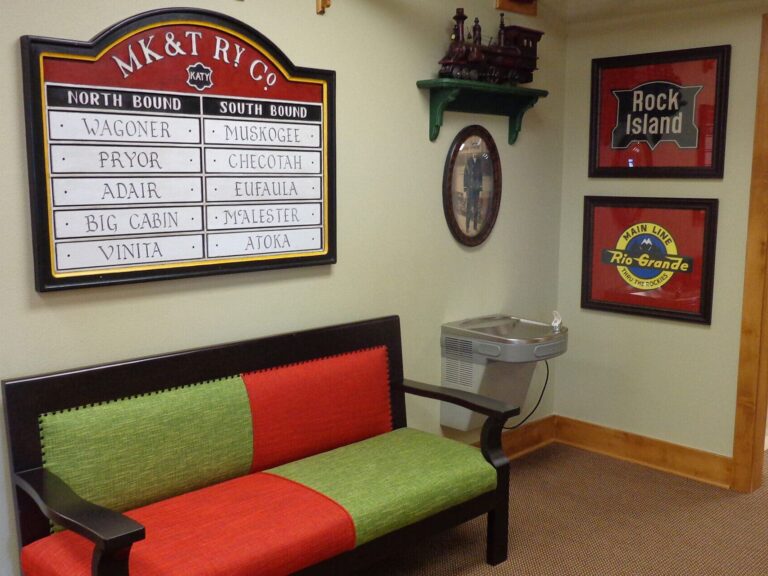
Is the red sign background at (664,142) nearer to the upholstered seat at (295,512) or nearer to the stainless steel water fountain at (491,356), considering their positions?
the stainless steel water fountain at (491,356)

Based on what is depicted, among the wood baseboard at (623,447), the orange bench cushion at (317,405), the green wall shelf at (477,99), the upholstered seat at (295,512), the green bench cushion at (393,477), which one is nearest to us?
the upholstered seat at (295,512)

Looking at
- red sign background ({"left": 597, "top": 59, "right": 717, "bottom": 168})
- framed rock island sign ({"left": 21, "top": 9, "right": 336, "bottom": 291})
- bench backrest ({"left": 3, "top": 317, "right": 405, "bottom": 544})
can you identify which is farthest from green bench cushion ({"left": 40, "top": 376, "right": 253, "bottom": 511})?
red sign background ({"left": 597, "top": 59, "right": 717, "bottom": 168})

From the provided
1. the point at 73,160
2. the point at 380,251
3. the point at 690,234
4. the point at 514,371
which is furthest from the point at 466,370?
the point at 73,160

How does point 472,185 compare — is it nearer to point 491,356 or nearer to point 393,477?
point 491,356

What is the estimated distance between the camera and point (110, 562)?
1.97 m

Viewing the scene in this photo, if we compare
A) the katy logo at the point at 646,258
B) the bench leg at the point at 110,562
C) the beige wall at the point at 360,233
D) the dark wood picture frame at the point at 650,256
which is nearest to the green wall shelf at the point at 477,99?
the beige wall at the point at 360,233

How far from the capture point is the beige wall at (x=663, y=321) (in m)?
3.70

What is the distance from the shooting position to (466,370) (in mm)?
3688

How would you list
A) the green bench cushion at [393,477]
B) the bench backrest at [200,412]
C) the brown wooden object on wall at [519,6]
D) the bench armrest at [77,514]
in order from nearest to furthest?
the bench armrest at [77,514] → the bench backrest at [200,412] → the green bench cushion at [393,477] → the brown wooden object on wall at [519,6]

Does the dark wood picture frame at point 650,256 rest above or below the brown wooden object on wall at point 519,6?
below

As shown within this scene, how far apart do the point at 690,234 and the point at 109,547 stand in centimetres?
310

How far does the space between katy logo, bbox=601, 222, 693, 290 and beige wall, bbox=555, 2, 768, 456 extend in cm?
18

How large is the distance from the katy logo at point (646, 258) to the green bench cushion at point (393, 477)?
1.61 m

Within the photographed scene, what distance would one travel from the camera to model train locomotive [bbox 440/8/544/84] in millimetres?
3461
